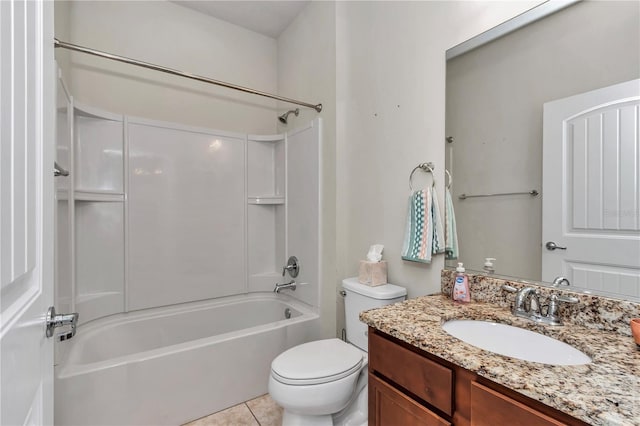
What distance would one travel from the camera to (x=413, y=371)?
92 cm

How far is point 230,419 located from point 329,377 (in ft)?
2.59

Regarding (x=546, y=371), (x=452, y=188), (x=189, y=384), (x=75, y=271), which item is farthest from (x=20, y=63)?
(x=75, y=271)

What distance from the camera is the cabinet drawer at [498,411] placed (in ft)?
2.09

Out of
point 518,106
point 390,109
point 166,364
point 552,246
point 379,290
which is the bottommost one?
point 166,364

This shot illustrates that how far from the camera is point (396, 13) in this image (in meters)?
1.70

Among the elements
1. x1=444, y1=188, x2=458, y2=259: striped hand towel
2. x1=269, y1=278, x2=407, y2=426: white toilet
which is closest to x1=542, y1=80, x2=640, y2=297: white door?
x1=444, y1=188, x2=458, y2=259: striped hand towel

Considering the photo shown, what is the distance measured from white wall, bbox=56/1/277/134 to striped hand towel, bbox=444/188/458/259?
1934mm

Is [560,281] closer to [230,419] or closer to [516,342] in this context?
[516,342]

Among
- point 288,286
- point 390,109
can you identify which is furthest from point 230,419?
point 390,109

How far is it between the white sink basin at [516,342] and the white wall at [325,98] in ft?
3.45

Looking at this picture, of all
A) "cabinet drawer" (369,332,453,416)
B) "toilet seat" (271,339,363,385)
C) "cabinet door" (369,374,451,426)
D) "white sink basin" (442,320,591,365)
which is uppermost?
"white sink basin" (442,320,591,365)

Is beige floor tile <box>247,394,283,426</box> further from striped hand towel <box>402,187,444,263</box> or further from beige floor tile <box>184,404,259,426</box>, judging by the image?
striped hand towel <box>402,187,444,263</box>

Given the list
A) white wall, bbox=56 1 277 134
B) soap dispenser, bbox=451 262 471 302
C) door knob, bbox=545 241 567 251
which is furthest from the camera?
white wall, bbox=56 1 277 134

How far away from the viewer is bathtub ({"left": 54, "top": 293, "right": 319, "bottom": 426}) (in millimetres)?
1437
